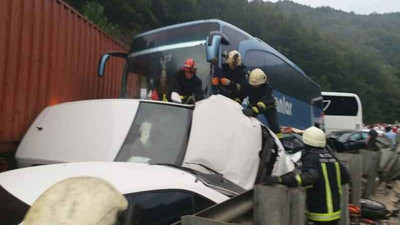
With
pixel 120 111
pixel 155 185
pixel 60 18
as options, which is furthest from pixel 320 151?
pixel 60 18

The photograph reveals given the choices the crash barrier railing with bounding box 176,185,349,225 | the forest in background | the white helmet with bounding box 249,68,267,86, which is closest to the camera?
the crash barrier railing with bounding box 176,185,349,225

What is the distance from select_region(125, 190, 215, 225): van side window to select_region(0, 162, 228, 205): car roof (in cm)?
4

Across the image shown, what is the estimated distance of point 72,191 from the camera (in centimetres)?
195

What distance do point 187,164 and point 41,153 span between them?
1.43 meters

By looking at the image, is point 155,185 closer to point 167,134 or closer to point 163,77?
point 167,134

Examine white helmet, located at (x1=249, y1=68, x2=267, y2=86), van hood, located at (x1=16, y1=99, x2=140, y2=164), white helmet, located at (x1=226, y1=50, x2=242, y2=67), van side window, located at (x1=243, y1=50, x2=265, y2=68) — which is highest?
van side window, located at (x1=243, y1=50, x2=265, y2=68)

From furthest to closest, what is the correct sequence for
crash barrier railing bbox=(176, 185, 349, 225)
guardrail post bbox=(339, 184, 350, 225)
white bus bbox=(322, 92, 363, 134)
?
white bus bbox=(322, 92, 363, 134) → guardrail post bbox=(339, 184, 350, 225) → crash barrier railing bbox=(176, 185, 349, 225)

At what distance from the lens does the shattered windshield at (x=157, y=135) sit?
361 cm

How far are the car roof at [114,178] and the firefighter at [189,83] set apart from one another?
2640 mm

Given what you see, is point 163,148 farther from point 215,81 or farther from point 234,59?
point 234,59

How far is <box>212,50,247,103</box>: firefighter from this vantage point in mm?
5793

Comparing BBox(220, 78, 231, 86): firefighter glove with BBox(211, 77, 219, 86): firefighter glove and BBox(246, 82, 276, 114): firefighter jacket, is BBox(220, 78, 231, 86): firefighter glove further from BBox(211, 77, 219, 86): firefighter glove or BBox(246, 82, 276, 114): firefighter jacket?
BBox(246, 82, 276, 114): firefighter jacket

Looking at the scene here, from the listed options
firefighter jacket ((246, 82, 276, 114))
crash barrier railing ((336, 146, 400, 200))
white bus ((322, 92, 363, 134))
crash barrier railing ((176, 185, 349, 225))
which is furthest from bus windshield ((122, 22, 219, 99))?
white bus ((322, 92, 363, 134))

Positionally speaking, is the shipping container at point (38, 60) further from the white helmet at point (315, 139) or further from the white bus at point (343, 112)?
the white bus at point (343, 112)
